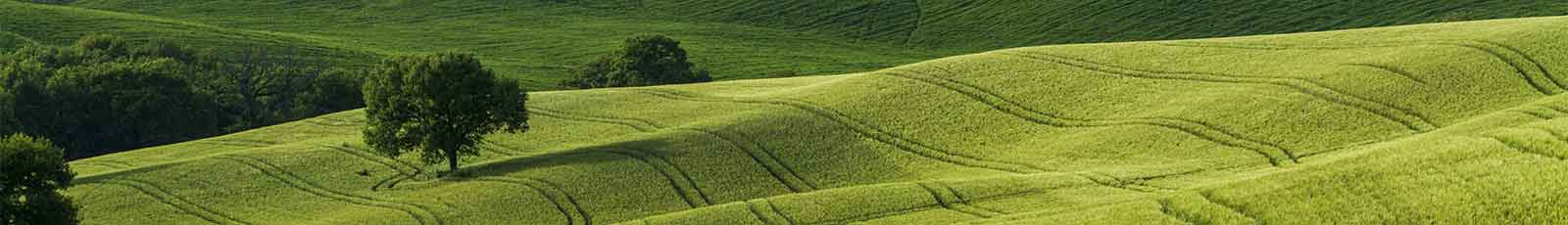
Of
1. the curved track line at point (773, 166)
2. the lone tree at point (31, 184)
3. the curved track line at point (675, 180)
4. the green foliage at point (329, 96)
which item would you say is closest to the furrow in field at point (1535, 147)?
the curved track line at point (773, 166)

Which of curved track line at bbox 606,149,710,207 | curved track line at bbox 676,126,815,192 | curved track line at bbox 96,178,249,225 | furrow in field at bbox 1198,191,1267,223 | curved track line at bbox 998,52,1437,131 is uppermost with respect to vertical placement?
furrow in field at bbox 1198,191,1267,223

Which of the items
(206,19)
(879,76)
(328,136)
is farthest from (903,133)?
(206,19)

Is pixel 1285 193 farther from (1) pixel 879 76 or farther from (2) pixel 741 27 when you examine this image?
(2) pixel 741 27

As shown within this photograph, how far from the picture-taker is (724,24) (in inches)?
7111

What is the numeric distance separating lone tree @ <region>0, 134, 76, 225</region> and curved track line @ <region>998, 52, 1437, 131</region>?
155ft

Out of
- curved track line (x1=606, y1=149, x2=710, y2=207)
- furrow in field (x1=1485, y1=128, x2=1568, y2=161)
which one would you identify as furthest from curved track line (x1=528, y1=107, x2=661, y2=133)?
furrow in field (x1=1485, y1=128, x2=1568, y2=161)

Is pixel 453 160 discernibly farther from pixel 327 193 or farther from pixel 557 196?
pixel 557 196

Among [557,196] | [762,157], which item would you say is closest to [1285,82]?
[762,157]

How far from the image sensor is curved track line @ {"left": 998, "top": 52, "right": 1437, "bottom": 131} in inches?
2168

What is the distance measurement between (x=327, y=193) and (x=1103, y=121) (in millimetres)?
33935

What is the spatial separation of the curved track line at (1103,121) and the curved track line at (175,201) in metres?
34.3

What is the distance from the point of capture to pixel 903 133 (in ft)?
206

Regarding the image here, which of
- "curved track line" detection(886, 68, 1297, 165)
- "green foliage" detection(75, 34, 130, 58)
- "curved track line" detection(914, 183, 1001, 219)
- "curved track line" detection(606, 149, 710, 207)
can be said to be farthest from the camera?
"green foliage" detection(75, 34, 130, 58)

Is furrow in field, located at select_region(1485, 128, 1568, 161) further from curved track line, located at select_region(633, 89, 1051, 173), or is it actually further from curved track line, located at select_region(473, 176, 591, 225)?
curved track line, located at select_region(473, 176, 591, 225)
